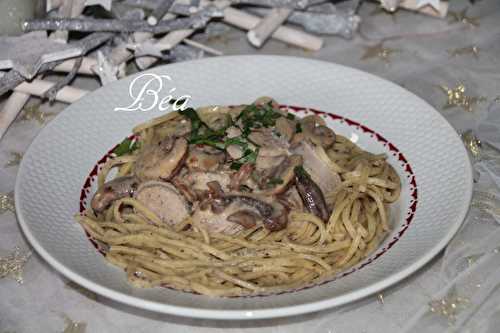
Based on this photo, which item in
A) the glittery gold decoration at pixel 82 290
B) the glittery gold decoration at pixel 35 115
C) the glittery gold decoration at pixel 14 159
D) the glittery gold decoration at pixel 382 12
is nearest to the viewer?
the glittery gold decoration at pixel 82 290

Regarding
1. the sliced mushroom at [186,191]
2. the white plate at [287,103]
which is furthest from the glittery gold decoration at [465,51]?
the sliced mushroom at [186,191]

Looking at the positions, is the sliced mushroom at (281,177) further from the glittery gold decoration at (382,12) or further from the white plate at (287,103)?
the glittery gold decoration at (382,12)

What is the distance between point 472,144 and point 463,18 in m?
1.35

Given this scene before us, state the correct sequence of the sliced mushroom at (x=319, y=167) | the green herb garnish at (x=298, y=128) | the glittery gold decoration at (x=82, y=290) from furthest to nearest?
the green herb garnish at (x=298, y=128) → the sliced mushroom at (x=319, y=167) → the glittery gold decoration at (x=82, y=290)

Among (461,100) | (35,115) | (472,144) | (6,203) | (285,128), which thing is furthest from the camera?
(35,115)

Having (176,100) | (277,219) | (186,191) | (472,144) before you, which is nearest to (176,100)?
(176,100)

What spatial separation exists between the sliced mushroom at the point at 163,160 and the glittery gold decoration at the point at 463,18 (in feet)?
7.59

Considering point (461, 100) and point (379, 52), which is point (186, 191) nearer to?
point (461, 100)

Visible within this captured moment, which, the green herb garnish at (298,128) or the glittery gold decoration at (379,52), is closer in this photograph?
the green herb garnish at (298,128)

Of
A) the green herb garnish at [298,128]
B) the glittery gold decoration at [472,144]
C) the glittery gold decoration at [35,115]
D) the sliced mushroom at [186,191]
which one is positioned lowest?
the glittery gold decoration at [35,115]

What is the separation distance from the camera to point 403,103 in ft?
11.2

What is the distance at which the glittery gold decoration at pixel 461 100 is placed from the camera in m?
3.87

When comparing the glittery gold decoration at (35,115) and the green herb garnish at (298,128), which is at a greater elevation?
the green herb garnish at (298,128)

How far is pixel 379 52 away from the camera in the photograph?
4348 mm
